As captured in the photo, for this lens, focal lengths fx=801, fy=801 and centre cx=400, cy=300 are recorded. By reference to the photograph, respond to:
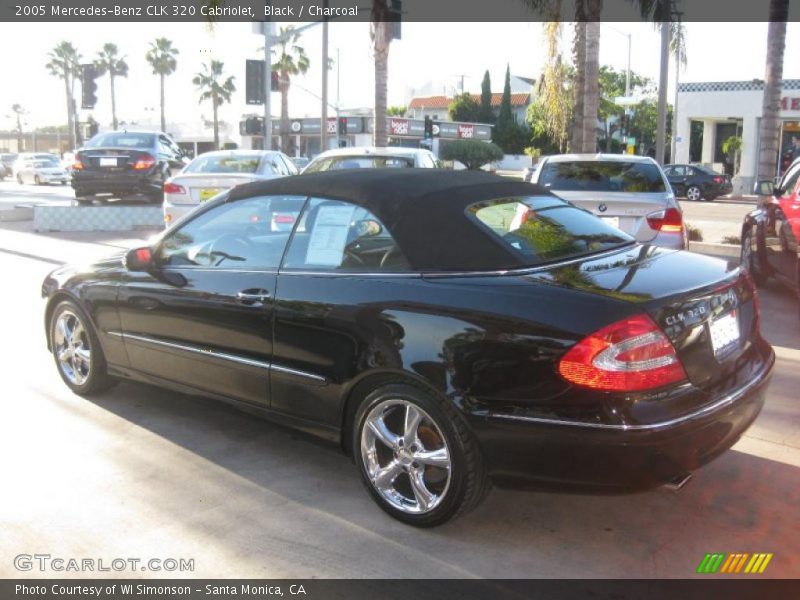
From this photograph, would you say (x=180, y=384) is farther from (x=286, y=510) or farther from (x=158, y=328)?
(x=286, y=510)

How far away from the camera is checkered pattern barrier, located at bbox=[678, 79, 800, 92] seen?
34.5 meters

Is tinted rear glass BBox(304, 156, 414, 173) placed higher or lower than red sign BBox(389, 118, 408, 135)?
lower

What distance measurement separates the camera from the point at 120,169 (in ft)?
54.5

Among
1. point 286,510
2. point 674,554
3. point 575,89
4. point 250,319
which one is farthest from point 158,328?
point 575,89

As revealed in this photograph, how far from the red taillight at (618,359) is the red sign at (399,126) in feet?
172

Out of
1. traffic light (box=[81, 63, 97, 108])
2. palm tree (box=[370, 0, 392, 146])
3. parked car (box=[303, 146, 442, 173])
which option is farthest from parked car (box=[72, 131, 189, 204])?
traffic light (box=[81, 63, 97, 108])

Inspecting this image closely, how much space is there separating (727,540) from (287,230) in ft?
8.71

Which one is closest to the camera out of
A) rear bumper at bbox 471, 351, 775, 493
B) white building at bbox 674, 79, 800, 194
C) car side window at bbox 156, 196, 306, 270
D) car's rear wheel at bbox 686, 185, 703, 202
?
rear bumper at bbox 471, 351, 775, 493

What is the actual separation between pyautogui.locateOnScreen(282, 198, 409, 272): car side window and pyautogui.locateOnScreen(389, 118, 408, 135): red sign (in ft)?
168

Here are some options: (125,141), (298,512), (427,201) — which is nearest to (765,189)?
(427,201)

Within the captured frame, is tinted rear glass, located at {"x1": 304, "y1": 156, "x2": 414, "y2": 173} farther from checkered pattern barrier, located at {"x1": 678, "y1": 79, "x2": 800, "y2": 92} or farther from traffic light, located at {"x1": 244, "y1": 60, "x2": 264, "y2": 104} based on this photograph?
checkered pattern barrier, located at {"x1": 678, "y1": 79, "x2": 800, "y2": 92}

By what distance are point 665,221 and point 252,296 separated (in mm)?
5093

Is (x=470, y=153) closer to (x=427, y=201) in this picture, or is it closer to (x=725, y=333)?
(x=427, y=201)

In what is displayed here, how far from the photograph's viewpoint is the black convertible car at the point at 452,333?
3211mm
